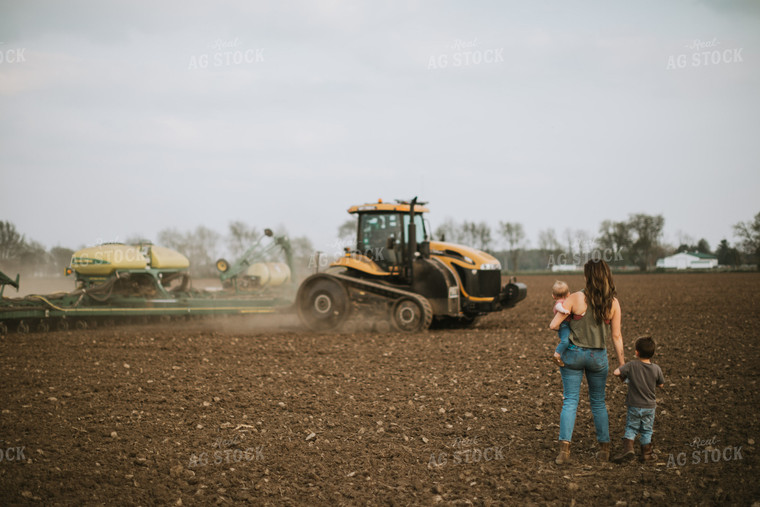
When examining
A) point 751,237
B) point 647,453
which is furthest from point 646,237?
point 647,453

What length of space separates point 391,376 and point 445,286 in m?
5.06

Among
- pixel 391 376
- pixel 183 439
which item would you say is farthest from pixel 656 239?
pixel 183 439

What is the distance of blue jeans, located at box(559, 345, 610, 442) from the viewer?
17.8 feet

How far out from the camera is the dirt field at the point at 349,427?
511cm

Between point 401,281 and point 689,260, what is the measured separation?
72961 millimetres

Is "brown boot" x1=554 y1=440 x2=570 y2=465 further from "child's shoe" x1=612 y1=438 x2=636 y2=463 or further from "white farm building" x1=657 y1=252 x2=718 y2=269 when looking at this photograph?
"white farm building" x1=657 y1=252 x2=718 y2=269

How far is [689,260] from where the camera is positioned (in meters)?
76.6

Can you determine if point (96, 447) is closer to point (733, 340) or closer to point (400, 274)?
point (400, 274)

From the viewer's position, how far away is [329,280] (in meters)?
15.1

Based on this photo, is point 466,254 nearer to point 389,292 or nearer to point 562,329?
point 389,292

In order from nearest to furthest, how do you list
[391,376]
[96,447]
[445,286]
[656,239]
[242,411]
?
[96,447], [242,411], [391,376], [445,286], [656,239]

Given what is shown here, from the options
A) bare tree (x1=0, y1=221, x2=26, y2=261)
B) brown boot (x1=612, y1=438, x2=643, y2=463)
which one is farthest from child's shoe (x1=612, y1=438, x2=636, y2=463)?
bare tree (x1=0, y1=221, x2=26, y2=261)

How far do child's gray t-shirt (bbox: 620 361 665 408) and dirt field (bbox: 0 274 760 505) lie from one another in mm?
608

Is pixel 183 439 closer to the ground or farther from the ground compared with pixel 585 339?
closer to the ground
